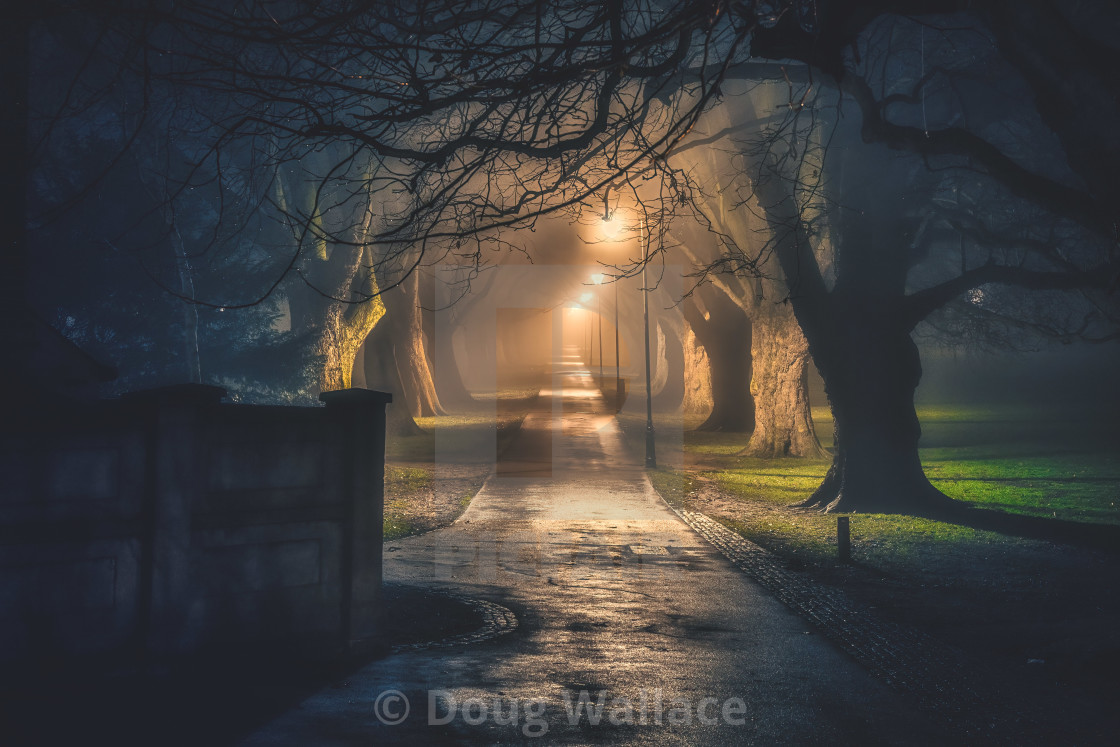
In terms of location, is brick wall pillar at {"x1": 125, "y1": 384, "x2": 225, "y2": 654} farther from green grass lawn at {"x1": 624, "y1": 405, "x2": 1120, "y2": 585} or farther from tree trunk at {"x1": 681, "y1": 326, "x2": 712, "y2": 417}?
tree trunk at {"x1": 681, "y1": 326, "x2": 712, "y2": 417}

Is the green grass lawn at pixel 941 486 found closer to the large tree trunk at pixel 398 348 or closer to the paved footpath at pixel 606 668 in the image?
the paved footpath at pixel 606 668

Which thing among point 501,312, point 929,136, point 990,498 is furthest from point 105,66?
point 501,312

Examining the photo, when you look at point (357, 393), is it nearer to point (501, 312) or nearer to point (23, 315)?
point (23, 315)

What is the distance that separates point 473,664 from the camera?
6.46 meters

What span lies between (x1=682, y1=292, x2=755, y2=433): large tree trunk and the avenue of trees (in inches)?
5.0

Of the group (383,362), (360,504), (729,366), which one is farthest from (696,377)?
(360,504)

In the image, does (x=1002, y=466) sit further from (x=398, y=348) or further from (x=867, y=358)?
(x=398, y=348)

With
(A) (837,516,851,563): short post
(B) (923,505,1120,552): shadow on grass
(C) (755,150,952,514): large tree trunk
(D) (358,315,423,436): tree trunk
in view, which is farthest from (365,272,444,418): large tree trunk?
(A) (837,516,851,563): short post

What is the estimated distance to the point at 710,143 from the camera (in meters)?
17.9

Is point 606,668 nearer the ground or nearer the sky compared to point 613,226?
nearer the ground

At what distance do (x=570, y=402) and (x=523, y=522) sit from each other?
35151 millimetres

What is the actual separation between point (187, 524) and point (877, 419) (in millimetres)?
11870

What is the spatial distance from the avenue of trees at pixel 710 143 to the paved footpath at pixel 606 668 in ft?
8.70

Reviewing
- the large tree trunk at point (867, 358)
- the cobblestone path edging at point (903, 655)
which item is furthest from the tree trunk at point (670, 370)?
the cobblestone path edging at point (903, 655)
